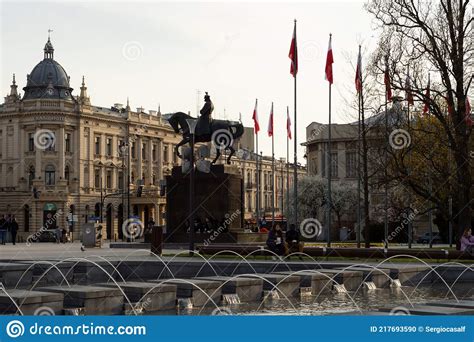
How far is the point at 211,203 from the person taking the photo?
39906 millimetres

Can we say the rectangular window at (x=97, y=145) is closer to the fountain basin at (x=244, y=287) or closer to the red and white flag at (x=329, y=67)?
the red and white flag at (x=329, y=67)

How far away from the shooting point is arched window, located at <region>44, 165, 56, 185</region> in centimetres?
9550

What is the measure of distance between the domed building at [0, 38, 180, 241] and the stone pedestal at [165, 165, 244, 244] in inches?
1958

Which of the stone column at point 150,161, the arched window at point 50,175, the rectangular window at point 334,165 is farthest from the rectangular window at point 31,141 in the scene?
the rectangular window at point 334,165

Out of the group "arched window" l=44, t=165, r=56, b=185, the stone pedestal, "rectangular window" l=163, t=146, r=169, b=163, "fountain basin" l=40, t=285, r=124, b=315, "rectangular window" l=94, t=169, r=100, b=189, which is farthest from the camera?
"rectangular window" l=163, t=146, r=169, b=163

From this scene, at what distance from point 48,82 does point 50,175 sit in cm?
1114

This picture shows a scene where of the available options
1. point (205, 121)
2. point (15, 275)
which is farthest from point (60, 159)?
point (15, 275)

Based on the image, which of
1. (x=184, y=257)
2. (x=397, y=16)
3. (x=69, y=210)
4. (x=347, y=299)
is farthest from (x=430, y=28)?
(x=69, y=210)

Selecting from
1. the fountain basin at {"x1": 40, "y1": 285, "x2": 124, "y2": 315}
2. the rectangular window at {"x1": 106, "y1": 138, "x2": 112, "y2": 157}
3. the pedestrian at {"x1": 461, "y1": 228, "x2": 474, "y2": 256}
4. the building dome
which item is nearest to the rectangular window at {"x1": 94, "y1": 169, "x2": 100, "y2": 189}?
the rectangular window at {"x1": 106, "y1": 138, "x2": 112, "y2": 157}

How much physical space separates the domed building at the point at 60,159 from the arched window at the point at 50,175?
0.38ft

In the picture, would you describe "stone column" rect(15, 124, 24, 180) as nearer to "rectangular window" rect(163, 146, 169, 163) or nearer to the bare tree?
"rectangular window" rect(163, 146, 169, 163)

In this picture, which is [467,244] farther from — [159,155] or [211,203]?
[159,155]

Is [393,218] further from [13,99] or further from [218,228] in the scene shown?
[13,99]

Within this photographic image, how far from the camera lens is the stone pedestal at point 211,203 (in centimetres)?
3960
